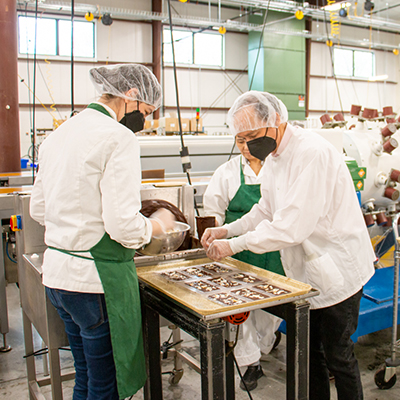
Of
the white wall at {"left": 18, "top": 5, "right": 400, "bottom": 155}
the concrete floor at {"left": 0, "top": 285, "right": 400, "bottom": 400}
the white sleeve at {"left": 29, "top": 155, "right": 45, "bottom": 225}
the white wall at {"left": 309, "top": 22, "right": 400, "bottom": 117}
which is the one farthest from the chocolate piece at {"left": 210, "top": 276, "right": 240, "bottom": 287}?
the white wall at {"left": 309, "top": 22, "right": 400, "bottom": 117}

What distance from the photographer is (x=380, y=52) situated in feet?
40.9

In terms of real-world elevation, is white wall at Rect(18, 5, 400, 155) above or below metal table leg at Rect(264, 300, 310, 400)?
above

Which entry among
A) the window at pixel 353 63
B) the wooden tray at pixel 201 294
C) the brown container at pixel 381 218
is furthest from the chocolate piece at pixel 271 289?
the window at pixel 353 63

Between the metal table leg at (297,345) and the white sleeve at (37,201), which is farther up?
the white sleeve at (37,201)

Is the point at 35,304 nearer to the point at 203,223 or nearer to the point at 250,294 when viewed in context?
the point at 203,223

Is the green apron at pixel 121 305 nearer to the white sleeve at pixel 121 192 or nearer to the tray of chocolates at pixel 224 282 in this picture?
the white sleeve at pixel 121 192

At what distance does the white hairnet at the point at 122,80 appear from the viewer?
1340 mm

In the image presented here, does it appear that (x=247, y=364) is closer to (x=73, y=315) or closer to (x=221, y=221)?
(x=221, y=221)

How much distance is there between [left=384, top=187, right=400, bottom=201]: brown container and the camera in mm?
2816

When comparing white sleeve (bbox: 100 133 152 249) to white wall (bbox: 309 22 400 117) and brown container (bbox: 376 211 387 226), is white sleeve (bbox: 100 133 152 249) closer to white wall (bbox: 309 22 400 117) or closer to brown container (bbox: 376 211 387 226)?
brown container (bbox: 376 211 387 226)

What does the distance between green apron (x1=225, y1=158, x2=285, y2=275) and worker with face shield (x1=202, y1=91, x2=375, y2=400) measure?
17.1 inches

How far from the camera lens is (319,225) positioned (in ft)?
4.90

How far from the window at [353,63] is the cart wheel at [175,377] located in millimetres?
10801

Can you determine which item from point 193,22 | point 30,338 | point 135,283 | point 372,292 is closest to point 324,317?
point 135,283
